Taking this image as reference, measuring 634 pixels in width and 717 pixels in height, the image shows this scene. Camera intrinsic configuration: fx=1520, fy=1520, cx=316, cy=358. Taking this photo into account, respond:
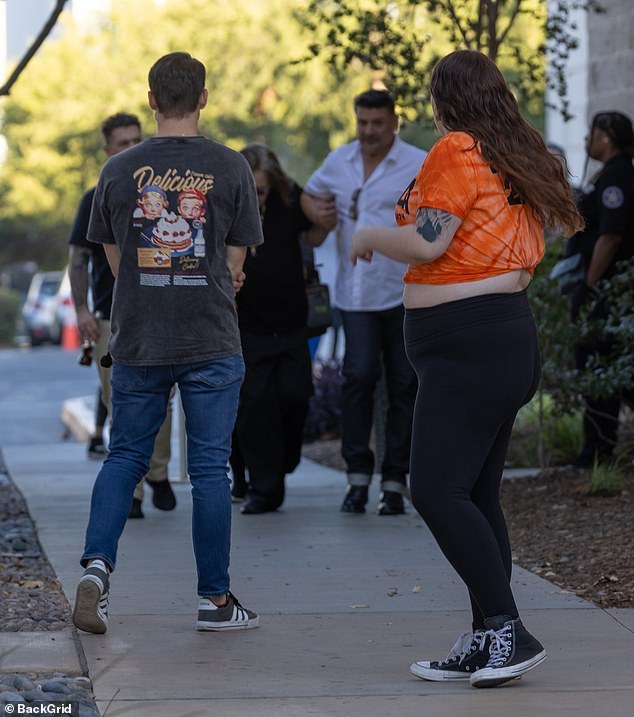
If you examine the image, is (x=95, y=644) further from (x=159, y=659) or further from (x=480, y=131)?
(x=480, y=131)

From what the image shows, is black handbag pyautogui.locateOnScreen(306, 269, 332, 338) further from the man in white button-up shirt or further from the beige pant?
the beige pant

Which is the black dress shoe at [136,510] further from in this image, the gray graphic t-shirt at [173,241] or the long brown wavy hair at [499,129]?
the long brown wavy hair at [499,129]

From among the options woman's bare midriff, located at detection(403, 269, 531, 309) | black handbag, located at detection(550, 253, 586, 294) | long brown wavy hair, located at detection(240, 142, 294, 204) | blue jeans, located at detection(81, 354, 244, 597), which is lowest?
blue jeans, located at detection(81, 354, 244, 597)

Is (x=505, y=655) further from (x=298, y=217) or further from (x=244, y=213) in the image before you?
(x=298, y=217)

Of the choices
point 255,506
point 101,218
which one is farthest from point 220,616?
point 255,506

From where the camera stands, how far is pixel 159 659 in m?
4.62

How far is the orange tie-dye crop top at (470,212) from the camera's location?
4.17m

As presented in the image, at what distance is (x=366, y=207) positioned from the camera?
24.6ft

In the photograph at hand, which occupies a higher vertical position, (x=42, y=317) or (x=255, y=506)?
(x=255, y=506)

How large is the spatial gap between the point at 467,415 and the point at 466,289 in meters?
0.35

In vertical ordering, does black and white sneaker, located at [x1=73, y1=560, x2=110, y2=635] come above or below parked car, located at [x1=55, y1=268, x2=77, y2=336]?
above

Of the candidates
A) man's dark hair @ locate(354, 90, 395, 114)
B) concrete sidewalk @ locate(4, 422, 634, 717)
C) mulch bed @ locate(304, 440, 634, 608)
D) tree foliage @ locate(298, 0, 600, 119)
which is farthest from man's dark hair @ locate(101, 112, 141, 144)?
mulch bed @ locate(304, 440, 634, 608)

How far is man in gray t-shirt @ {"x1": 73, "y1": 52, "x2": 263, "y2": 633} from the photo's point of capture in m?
4.89

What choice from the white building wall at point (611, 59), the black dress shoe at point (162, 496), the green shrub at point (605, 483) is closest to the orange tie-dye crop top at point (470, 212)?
the green shrub at point (605, 483)
